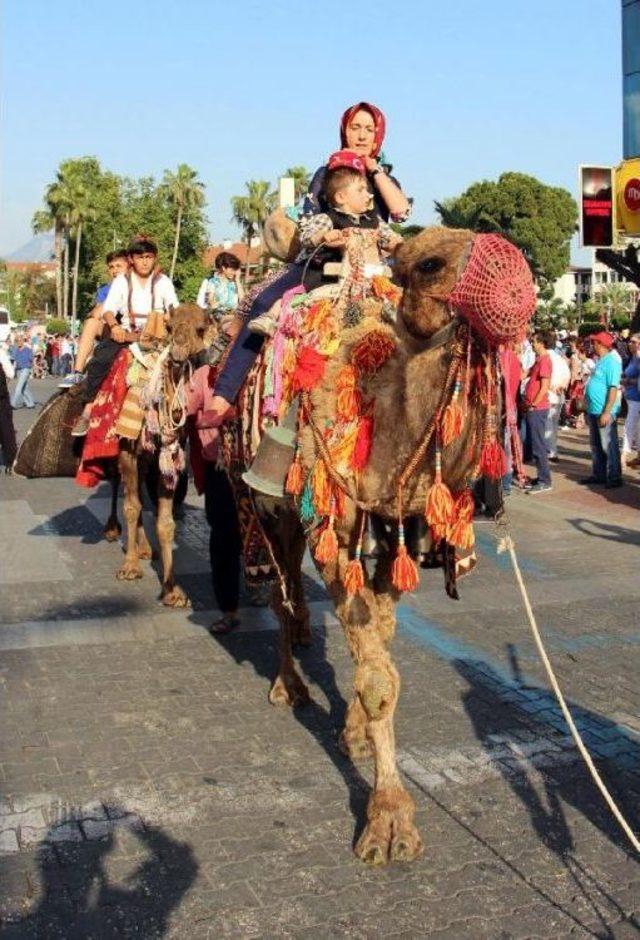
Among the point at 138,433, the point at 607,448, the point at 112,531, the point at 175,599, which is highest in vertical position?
the point at 138,433

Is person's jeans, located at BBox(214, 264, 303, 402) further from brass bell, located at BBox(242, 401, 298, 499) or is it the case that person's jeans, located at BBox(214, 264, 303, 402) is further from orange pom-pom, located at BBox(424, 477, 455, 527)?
orange pom-pom, located at BBox(424, 477, 455, 527)

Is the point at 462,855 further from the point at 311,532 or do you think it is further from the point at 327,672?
the point at 327,672

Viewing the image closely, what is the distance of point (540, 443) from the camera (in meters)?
14.8

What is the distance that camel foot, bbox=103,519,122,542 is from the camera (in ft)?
36.3

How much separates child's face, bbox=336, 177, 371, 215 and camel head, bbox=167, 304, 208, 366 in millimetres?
2928

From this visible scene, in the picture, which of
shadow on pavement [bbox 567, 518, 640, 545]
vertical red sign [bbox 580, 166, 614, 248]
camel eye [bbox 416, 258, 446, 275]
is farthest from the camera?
vertical red sign [bbox 580, 166, 614, 248]

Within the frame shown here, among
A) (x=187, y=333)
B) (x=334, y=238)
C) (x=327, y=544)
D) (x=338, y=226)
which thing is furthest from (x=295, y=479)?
(x=187, y=333)

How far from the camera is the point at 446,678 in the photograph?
6.54 metres

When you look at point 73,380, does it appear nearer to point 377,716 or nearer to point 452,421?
point 377,716

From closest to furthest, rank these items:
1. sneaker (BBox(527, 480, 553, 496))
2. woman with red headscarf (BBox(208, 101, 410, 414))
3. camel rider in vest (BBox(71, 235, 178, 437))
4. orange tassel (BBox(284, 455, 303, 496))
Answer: orange tassel (BBox(284, 455, 303, 496)), woman with red headscarf (BBox(208, 101, 410, 414)), camel rider in vest (BBox(71, 235, 178, 437)), sneaker (BBox(527, 480, 553, 496))

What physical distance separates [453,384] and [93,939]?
7.66 feet

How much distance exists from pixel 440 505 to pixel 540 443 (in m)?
11.2

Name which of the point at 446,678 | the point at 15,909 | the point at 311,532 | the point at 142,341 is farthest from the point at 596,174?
the point at 15,909

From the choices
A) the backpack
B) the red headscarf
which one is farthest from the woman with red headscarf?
the backpack
